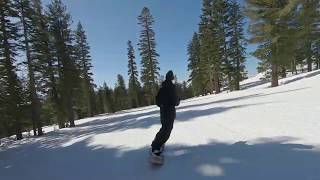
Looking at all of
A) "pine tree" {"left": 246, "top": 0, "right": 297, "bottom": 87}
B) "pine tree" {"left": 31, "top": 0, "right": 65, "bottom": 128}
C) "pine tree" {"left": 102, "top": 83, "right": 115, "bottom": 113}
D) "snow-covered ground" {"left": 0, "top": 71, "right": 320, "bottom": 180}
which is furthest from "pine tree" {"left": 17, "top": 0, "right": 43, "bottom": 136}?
"pine tree" {"left": 102, "top": 83, "right": 115, "bottom": 113}

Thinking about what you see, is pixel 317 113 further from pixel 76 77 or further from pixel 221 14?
pixel 221 14

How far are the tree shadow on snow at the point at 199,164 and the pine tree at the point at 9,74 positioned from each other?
16.8m

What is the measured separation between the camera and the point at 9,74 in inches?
1114

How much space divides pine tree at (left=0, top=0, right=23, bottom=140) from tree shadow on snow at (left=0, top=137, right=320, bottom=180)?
1681 cm

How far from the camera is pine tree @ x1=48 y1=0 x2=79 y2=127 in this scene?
32.7 m

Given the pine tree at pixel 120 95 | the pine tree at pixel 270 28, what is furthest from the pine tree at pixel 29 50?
the pine tree at pixel 120 95

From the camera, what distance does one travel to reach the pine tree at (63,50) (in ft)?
107

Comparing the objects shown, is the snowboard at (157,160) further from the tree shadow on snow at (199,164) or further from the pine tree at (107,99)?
the pine tree at (107,99)

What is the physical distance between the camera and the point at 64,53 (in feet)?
108

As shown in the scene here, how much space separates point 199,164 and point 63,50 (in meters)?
27.5

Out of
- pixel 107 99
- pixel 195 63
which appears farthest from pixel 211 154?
pixel 107 99

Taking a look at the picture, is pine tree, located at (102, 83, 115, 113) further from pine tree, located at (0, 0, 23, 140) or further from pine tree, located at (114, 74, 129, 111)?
pine tree, located at (0, 0, 23, 140)

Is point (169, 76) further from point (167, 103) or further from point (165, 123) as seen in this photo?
point (165, 123)

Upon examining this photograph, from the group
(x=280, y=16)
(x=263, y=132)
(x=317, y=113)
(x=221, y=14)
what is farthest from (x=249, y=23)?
(x=263, y=132)
